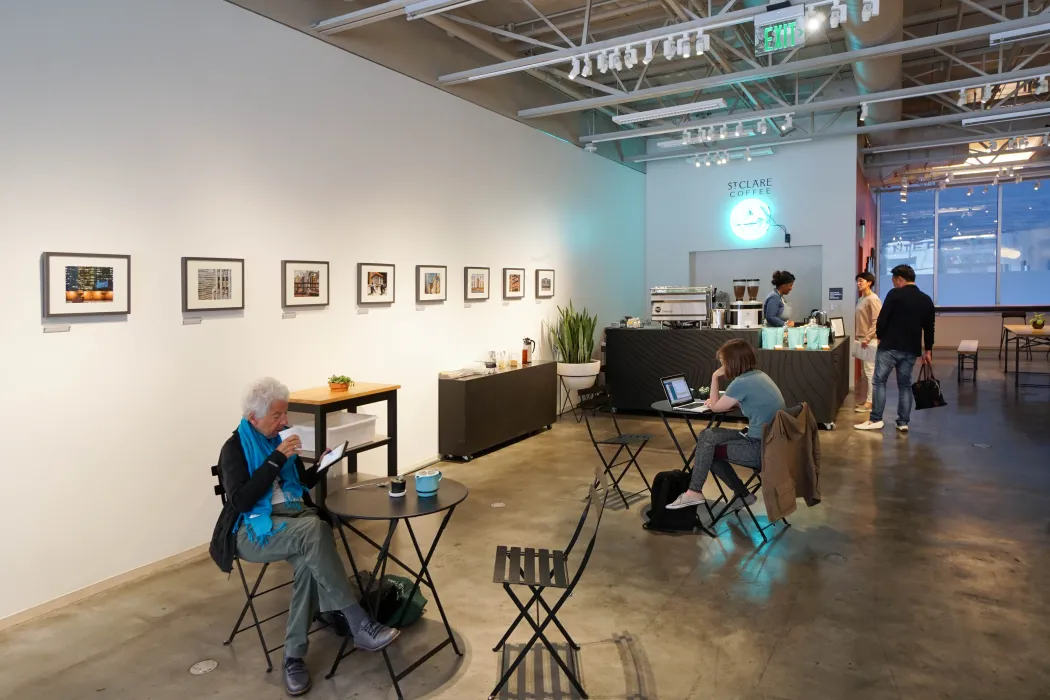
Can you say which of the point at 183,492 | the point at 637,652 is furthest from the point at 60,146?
the point at 637,652

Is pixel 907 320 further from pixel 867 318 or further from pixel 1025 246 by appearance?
pixel 1025 246

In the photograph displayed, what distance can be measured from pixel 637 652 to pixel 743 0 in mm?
5361

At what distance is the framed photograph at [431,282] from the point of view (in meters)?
6.07

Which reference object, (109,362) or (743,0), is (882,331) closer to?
(743,0)

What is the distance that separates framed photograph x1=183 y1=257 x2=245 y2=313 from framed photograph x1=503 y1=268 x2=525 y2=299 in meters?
3.32

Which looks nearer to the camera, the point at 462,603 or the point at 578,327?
the point at 462,603

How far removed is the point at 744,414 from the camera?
4141 millimetres

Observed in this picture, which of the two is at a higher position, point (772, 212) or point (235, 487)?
point (772, 212)

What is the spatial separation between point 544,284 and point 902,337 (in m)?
3.84

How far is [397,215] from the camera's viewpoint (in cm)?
581

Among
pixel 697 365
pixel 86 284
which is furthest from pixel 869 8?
pixel 86 284

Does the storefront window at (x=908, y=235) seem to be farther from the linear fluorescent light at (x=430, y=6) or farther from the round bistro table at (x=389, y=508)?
the round bistro table at (x=389, y=508)

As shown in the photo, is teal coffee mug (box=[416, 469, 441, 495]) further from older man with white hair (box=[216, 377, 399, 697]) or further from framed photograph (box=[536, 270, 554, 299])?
framed photograph (box=[536, 270, 554, 299])

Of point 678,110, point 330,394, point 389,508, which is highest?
point 678,110
